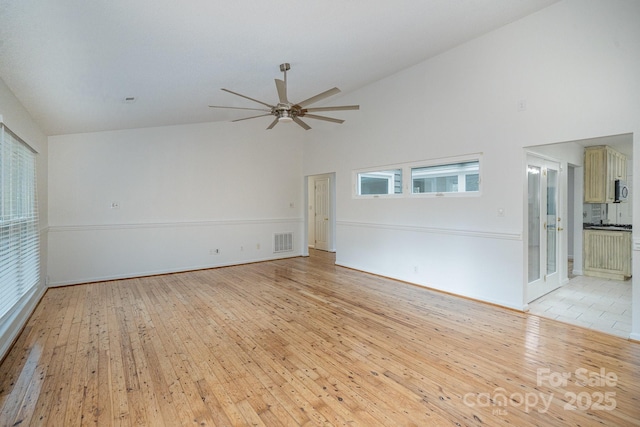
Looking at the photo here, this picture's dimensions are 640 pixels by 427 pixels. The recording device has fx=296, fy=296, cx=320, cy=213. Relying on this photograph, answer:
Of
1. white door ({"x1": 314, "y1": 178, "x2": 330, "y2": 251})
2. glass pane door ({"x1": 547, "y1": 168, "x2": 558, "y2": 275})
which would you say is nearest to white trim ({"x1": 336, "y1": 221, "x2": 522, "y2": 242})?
glass pane door ({"x1": 547, "y1": 168, "x2": 558, "y2": 275})

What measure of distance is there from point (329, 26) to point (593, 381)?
12.6 feet

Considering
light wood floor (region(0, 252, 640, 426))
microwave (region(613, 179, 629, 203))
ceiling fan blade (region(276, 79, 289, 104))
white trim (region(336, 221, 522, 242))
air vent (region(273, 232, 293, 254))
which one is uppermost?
Result: ceiling fan blade (region(276, 79, 289, 104))

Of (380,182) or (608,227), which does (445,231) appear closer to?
(380,182)

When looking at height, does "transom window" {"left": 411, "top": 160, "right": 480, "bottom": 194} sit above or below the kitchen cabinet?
above

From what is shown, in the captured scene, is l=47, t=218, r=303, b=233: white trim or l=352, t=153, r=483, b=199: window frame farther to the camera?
l=47, t=218, r=303, b=233: white trim

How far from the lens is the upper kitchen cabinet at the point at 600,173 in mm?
5277

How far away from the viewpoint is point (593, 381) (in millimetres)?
2258

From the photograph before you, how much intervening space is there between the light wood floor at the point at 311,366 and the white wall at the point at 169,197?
4.45 ft

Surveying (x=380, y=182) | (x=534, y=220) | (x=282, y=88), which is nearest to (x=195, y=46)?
(x=282, y=88)

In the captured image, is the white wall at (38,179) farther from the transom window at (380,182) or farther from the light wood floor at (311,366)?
the transom window at (380,182)

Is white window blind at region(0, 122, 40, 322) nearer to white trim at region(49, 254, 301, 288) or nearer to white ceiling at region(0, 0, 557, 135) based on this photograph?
white ceiling at region(0, 0, 557, 135)

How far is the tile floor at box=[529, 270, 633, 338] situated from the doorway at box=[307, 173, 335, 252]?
17.3 feet

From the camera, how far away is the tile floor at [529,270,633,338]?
3297mm

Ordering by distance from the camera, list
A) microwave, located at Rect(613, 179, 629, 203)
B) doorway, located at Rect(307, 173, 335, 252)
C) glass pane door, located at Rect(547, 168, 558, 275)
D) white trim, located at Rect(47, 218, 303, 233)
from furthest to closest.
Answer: doorway, located at Rect(307, 173, 335, 252) < microwave, located at Rect(613, 179, 629, 203) < white trim, located at Rect(47, 218, 303, 233) < glass pane door, located at Rect(547, 168, 558, 275)
